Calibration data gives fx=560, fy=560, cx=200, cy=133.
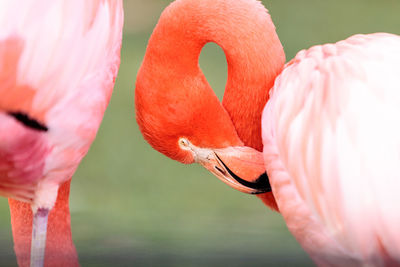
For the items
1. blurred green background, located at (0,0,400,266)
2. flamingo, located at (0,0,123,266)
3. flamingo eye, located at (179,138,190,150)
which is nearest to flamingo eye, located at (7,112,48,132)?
flamingo, located at (0,0,123,266)

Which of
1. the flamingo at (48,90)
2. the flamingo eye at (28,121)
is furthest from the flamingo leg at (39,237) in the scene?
the flamingo eye at (28,121)

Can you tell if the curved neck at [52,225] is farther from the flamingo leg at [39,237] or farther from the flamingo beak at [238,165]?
the flamingo beak at [238,165]

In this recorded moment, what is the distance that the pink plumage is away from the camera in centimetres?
93

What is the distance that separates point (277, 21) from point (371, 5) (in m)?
0.36

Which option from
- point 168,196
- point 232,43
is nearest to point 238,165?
point 232,43

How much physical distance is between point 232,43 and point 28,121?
45 cm

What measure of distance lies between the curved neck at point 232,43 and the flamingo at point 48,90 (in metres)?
0.12

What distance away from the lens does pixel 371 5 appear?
209cm

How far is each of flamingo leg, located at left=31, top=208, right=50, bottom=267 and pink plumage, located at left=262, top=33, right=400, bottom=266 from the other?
0.46 meters

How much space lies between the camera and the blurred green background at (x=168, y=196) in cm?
88

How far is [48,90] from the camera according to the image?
946mm

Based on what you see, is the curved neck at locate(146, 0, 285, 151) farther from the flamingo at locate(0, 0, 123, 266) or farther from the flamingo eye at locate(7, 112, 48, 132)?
the flamingo eye at locate(7, 112, 48, 132)

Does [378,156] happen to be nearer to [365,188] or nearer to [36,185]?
[365,188]

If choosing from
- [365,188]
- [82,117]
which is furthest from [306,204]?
[82,117]
